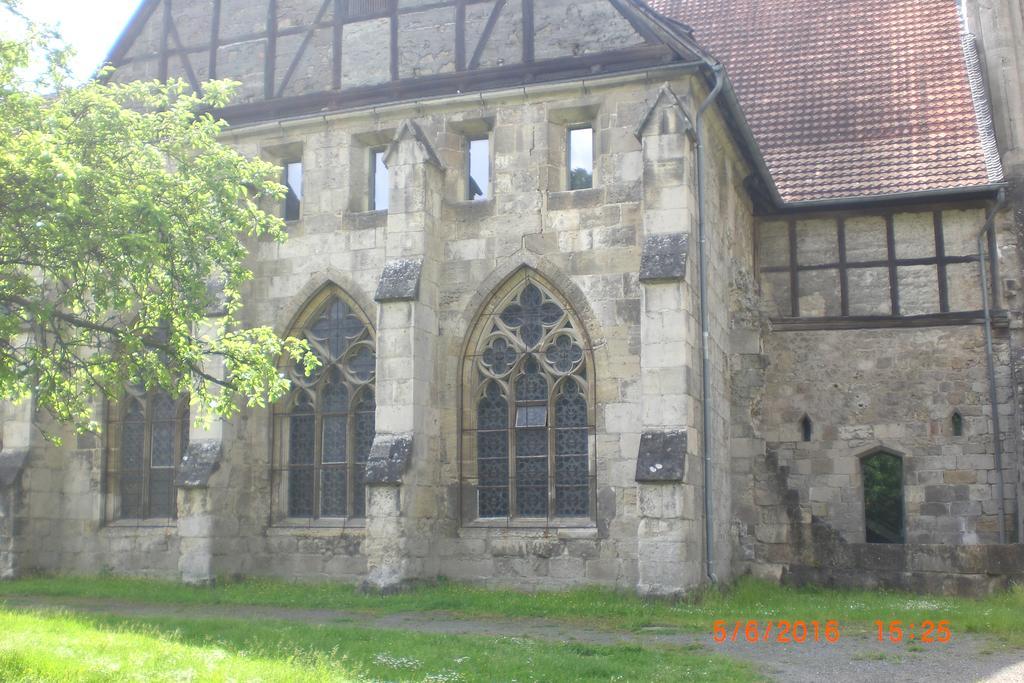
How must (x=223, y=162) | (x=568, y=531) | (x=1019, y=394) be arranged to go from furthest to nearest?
(x=1019, y=394), (x=568, y=531), (x=223, y=162)

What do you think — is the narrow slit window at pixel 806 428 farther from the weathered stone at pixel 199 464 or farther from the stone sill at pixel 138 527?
the stone sill at pixel 138 527

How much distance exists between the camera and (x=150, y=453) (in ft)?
59.1

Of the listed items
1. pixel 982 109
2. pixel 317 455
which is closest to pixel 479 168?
pixel 317 455

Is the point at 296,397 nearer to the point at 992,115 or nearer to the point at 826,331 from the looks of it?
the point at 826,331

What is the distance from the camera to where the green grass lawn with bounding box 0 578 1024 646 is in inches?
487

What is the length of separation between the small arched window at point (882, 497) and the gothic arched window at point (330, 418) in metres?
10.5

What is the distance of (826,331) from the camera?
19.5 meters

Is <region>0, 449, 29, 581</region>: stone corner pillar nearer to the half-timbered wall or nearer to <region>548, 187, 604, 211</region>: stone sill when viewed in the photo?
the half-timbered wall

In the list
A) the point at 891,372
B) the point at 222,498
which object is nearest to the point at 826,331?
the point at 891,372

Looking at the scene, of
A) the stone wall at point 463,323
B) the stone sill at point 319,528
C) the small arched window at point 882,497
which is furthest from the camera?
the small arched window at point 882,497

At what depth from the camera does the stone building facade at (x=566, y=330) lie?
1497cm

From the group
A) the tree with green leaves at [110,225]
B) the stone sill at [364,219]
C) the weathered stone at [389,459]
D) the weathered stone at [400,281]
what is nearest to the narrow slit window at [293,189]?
the stone sill at [364,219]

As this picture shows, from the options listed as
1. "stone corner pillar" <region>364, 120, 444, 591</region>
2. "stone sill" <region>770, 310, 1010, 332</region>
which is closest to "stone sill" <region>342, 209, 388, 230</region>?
"stone corner pillar" <region>364, 120, 444, 591</region>

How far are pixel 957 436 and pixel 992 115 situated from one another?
589 cm
